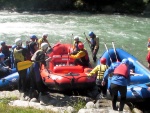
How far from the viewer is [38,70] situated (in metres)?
8.44

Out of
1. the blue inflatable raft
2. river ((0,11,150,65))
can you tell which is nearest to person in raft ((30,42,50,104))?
the blue inflatable raft

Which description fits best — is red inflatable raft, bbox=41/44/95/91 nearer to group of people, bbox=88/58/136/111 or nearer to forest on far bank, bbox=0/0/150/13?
group of people, bbox=88/58/136/111

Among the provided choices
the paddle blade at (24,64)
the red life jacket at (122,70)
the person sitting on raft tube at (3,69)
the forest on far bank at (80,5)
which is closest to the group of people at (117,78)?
the red life jacket at (122,70)

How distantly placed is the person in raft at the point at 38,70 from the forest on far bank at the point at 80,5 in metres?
23.3

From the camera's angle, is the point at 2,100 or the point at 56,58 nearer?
the point at 2,100

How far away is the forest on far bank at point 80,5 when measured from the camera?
3172cm

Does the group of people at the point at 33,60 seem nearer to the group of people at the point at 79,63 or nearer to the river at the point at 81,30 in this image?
the group of people at the point at 79,63

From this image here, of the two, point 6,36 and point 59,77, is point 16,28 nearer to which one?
point 6,36

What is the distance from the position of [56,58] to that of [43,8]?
23794 millimetres

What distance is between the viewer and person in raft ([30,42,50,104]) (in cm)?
815

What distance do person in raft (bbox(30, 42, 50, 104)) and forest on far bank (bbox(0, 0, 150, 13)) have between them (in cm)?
2335

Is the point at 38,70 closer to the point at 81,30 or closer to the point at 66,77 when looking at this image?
the point at 66,77

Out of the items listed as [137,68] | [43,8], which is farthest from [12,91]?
[43,8]

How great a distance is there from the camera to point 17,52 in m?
8.45
